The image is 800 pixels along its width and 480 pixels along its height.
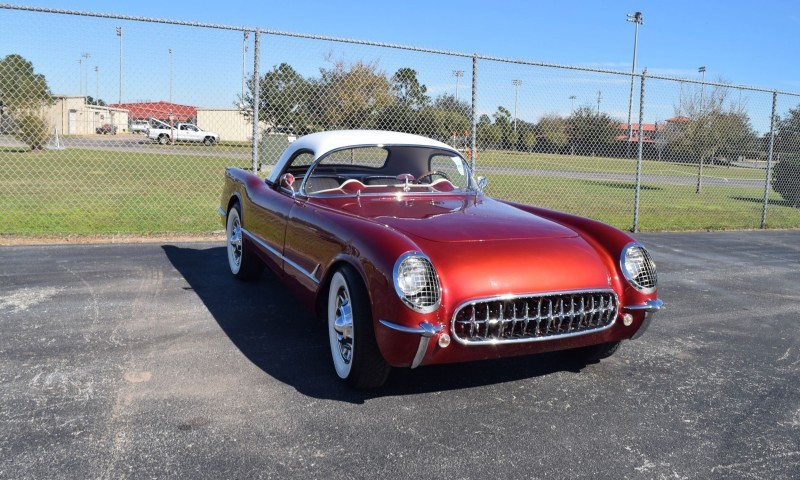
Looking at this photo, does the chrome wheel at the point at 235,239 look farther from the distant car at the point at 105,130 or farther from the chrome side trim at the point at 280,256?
the distant car at the point at 105,130

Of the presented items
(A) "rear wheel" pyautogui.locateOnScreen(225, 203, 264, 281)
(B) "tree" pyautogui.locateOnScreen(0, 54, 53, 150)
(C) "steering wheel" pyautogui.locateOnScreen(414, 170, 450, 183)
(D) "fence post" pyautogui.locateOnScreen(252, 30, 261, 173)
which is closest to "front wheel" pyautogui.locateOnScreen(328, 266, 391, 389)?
(C) "steering wheel" pyautogui.locateOnScreen(414, 170, 450, 183)

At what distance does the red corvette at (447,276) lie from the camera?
119 inches

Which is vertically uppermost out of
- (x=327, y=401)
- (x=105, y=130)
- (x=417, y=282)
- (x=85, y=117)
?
(x=85, y=117)

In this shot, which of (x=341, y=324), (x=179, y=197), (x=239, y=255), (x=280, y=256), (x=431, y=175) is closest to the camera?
(x=341, y=324)

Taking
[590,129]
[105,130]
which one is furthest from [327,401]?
[105,130]

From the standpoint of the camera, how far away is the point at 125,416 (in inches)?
117

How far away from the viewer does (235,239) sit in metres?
5.88

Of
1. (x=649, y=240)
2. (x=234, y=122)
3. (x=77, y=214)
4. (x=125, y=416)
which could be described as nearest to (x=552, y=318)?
(x=125, y=416)

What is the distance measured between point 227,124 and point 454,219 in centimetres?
1727

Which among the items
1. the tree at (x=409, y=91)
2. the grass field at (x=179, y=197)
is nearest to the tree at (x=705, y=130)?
the grass field at (x=179, y=197)

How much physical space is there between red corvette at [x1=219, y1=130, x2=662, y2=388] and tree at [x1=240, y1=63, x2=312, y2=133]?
254 inches

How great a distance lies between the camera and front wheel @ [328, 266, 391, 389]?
3.18 metres

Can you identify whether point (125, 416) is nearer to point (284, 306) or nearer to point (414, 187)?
point (284, 306)

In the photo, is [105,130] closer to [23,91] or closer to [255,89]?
[23,91]
